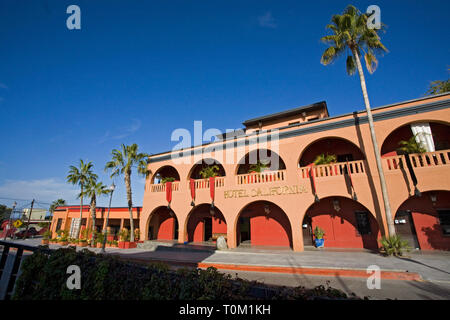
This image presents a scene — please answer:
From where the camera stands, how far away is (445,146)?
12789mm

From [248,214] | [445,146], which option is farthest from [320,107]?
[248,214]

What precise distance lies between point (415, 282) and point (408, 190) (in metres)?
6.05

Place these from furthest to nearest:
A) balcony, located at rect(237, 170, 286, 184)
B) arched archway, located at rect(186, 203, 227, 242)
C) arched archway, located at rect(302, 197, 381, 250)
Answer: arched archway, located at rect(186, 203, 227, 242) → balcony, located at rect(237, 170, 286, 184) → arched archway, located at rect(302, 197, 381, 250)

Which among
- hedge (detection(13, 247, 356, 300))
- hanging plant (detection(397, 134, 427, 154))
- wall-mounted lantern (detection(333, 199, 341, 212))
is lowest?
hedge (detection(13, 247, 356, 300))

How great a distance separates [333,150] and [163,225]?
17.5m

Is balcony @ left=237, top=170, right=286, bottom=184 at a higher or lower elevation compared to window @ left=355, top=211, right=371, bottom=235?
higher

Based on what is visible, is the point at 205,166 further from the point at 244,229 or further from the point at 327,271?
the point at 327,271

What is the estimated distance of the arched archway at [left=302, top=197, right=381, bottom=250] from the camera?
13.8 meters

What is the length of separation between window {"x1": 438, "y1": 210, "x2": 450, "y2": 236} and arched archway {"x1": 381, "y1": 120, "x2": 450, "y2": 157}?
3758 mm

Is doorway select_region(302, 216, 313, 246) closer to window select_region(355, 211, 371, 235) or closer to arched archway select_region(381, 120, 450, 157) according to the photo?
window select_region(355, 211, 371, 235)

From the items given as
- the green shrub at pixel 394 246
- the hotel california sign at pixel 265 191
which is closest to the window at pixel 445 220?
the green shrub at pixel 394 246

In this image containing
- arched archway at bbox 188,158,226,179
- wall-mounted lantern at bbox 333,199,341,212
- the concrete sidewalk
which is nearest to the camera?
the concrete sidewalk

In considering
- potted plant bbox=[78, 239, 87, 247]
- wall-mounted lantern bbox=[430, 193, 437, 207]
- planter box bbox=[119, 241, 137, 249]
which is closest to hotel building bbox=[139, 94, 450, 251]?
wall-mounted lantern bbox=[430, 193, 437, 207]
